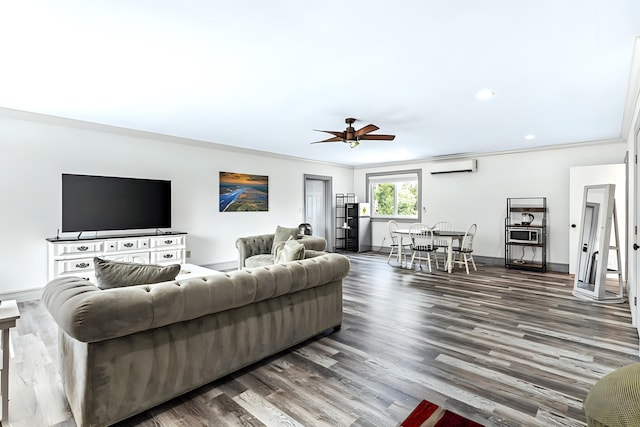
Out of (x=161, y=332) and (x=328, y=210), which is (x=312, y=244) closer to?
(x=161, y=332)

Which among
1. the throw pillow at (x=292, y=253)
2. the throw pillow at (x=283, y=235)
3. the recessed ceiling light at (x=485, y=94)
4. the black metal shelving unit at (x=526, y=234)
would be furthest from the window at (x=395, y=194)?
the throw pillow at (x=292, y=253)

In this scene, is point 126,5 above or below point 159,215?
above

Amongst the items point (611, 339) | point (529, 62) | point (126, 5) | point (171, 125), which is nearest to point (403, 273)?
point (611, 339)

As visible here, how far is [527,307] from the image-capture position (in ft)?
12.9

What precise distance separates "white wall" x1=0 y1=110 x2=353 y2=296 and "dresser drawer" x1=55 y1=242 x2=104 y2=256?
20.8 inches

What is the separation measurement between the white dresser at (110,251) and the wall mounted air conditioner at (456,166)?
561cm

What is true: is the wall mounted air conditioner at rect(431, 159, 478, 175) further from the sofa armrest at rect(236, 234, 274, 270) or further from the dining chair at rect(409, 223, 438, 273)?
the sofa armrest at rect(236, 234, 274, 270)

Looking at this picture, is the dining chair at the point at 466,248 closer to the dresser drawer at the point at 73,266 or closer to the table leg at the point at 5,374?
the dresser drawer at the point at 73,266

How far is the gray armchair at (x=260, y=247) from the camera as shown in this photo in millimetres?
4750

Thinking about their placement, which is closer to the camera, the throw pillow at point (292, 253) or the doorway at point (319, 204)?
the throw pillow at point (292, 253)

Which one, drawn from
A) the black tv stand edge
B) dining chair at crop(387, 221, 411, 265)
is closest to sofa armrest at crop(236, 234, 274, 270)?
the black tv stand edge

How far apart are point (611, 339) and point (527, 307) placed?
96cm

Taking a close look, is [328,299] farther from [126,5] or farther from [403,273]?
[403,273]

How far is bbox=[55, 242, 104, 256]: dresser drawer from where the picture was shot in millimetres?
3918
